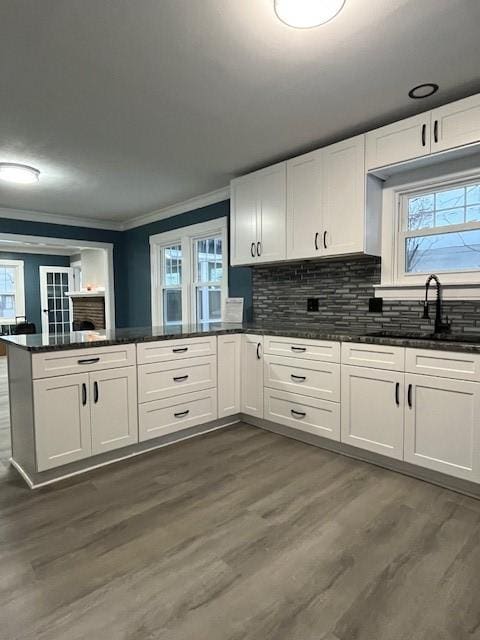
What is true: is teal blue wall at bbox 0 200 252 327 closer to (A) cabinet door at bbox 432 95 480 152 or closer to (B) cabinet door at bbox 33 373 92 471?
(A) cabinet door at bbox 432 95 480 152

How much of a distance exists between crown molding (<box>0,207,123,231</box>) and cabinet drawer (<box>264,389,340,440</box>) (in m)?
4.19

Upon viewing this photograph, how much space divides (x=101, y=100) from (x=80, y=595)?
262cm

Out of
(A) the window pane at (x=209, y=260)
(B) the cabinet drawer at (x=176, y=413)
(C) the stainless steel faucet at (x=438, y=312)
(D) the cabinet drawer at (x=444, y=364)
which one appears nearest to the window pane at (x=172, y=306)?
(A) the window pane at (x=209, y=260)

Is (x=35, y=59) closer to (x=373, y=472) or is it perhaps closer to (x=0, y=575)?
(x=0, y=575)

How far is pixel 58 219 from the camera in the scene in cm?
562

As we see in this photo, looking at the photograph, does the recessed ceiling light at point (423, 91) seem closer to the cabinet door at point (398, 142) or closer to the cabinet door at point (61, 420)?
the cabinet door at point (398, 142)

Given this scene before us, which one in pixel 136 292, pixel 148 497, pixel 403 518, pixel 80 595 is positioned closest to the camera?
pixel 80 595

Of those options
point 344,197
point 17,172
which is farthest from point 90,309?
point 344,197

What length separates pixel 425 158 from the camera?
255 cm

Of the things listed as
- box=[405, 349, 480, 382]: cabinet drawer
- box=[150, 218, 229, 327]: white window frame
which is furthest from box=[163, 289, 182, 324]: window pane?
box=[405, 349, 480, 382]: cabinet drawer

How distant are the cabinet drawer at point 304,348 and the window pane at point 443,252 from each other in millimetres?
898

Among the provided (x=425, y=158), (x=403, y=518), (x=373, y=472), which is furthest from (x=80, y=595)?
(x=425, y=158)

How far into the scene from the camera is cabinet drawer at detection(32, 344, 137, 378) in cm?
231

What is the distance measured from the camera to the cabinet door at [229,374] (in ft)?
10.9
